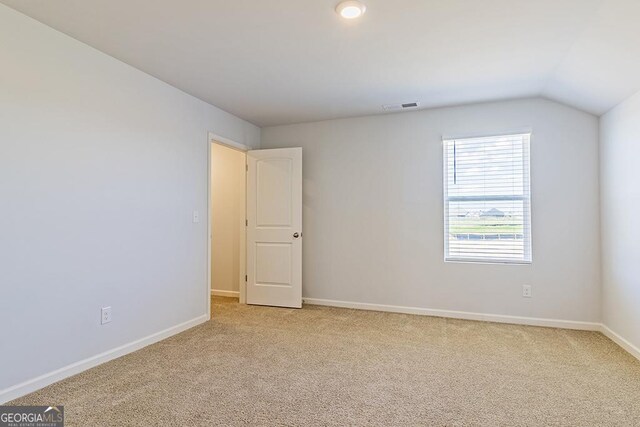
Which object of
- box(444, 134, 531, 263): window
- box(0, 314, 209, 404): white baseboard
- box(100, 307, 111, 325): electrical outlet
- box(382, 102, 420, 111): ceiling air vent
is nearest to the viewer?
box(0, 314, 209, 404): white baseboard

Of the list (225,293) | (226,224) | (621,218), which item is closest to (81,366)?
(225,293)

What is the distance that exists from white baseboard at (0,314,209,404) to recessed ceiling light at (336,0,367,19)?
303cm

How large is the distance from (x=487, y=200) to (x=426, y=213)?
676mm

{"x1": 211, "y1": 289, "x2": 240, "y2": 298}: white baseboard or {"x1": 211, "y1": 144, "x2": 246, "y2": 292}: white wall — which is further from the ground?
{"x1": 211, "y1": 144, "x2": 246, "y2": 292}: white wall

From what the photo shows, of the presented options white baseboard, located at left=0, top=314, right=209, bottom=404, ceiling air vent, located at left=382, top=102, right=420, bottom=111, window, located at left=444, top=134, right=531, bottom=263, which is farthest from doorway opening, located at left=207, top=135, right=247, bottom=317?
window, located at left=444, top=134, right=531, bottom=263

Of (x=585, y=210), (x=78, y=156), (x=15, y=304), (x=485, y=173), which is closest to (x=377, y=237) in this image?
(x=485, y=173)

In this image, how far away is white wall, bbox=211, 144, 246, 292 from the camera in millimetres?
5309

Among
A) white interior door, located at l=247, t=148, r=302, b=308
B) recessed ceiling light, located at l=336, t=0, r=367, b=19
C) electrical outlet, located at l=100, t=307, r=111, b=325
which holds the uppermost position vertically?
recessed ceiling light, located at l=336, t=0, r=367, b=19

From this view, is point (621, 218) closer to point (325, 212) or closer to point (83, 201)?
point (325, 212)

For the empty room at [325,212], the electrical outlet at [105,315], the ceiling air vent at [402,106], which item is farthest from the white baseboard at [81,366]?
the ceiling air vent at [402,106]

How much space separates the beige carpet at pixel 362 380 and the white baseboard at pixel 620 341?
71 millimetres

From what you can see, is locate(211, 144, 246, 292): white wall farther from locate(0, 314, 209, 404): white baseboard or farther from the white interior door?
locate(0, 314, 209, 404): white baseboard

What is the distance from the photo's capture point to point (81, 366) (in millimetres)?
2631

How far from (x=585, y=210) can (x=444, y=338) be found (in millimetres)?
1990
